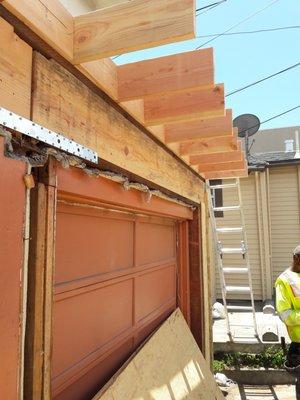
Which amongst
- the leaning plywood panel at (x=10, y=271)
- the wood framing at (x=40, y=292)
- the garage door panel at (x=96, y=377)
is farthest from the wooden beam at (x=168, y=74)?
the garage door panel at (x=96, y=377)

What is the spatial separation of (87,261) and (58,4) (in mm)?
1567

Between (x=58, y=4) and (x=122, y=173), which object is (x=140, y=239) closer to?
(x=122, y=173)

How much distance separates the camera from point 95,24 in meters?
1.63

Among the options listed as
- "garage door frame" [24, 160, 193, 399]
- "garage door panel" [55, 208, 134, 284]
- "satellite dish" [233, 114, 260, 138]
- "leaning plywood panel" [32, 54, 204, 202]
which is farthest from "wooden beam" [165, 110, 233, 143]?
"satellite dish" [233, 114, 260, 138]

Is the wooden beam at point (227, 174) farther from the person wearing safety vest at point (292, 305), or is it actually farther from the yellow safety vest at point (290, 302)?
the yellow safety vest at point (290, 302)

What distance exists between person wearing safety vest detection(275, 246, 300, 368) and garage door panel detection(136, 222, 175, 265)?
1.37 meters

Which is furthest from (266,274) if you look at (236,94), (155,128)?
(155,128)

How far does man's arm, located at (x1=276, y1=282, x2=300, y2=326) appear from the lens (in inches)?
156

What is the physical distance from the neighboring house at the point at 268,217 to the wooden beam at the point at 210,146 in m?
6.71

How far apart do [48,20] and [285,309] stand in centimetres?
376

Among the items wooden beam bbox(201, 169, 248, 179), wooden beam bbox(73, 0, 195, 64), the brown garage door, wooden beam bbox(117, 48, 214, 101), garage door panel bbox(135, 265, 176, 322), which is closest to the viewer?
wooden beam bbox(73, 0, 195, 64)

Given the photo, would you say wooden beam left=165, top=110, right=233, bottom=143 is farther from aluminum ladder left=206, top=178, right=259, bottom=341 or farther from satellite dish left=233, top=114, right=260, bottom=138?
satellite dish left=233, top=114, right=260, bottom=138

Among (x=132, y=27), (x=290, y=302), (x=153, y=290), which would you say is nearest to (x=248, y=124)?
(x=290, y=302)

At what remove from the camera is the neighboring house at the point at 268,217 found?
9.95 meters
